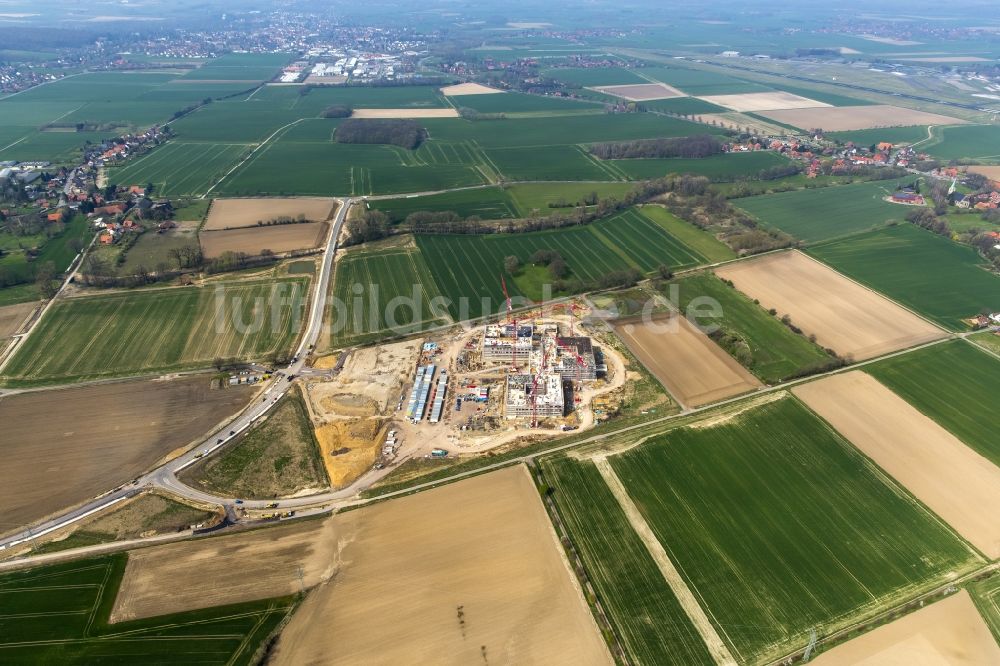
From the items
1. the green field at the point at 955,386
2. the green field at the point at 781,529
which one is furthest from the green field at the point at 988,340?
the green field at the point at 781,529

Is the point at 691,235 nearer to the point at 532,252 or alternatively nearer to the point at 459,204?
the point at 532,252

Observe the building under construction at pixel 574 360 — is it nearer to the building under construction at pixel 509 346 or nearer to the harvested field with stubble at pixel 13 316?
the building under construction at pixel 509 346

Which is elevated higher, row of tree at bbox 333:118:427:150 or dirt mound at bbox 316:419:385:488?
row of tree at bbox 333:118:427:150

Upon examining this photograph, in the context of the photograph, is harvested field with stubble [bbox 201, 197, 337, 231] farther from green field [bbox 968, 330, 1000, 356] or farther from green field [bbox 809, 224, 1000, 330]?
green field [bbox 968, 330, 1000, 356]

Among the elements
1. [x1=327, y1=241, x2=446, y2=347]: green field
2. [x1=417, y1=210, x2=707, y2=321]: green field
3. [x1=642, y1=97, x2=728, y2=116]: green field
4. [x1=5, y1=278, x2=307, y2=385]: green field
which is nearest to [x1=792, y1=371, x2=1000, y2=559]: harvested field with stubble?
[x1=417, y1=210, x2=707, y2=321]: green field

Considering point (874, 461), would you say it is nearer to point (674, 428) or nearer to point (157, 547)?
point (674, 428)

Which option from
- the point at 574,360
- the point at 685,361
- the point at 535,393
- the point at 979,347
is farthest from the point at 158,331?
the point at 979,347

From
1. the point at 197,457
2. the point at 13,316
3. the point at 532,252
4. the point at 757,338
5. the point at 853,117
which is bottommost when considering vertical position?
the point at 197,457
